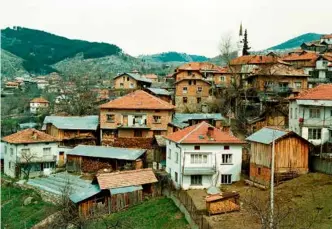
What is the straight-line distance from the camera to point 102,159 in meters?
40.1

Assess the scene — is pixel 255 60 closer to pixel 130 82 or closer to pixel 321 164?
pixel 130 82

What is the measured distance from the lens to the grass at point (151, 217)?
26.6m

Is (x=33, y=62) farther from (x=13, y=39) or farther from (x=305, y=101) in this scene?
(x=305, y=101)

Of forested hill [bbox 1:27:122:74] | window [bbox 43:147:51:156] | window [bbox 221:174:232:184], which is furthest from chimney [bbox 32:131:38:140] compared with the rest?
forested hill [bbox 1:27:122:74]

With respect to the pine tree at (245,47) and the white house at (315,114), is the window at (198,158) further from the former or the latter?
the pine tree at (245,47)

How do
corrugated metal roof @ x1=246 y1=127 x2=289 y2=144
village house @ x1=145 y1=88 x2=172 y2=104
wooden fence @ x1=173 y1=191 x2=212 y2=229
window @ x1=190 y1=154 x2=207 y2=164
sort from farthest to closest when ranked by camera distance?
village house @ x1=145 y1=88 x2=172 y2=104
window @ x1=190 y1=154 x2=207 y2=164
corrugated metal roof @ x1=246 y1=127 x2=289 y2=144
wooden fence @ x1=173 y1=191 x2=212 y2=229

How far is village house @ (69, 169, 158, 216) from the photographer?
31125 mm

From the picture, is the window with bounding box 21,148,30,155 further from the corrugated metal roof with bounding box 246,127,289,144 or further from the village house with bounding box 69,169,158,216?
the corrugated metal roof with bounding box 246,127,289,144

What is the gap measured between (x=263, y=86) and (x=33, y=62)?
13940cm

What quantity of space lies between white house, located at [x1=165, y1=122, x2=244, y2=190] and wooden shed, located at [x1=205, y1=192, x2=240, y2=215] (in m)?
6.95

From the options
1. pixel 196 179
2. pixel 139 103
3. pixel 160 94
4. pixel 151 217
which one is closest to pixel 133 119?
pixel 139 103

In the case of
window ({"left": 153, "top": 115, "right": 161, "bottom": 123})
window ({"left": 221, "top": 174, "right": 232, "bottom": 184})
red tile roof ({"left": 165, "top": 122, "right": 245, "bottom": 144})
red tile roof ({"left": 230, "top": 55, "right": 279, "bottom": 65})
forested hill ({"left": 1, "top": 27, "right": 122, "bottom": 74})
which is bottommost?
window ({"left": 221, "top": 174, "right": 232, "bottom": 184})

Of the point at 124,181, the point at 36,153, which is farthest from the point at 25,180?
the point at 124,181

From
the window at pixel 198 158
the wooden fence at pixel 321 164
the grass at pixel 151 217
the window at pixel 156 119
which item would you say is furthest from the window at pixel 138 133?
the wooden fence at pixel 321 164
